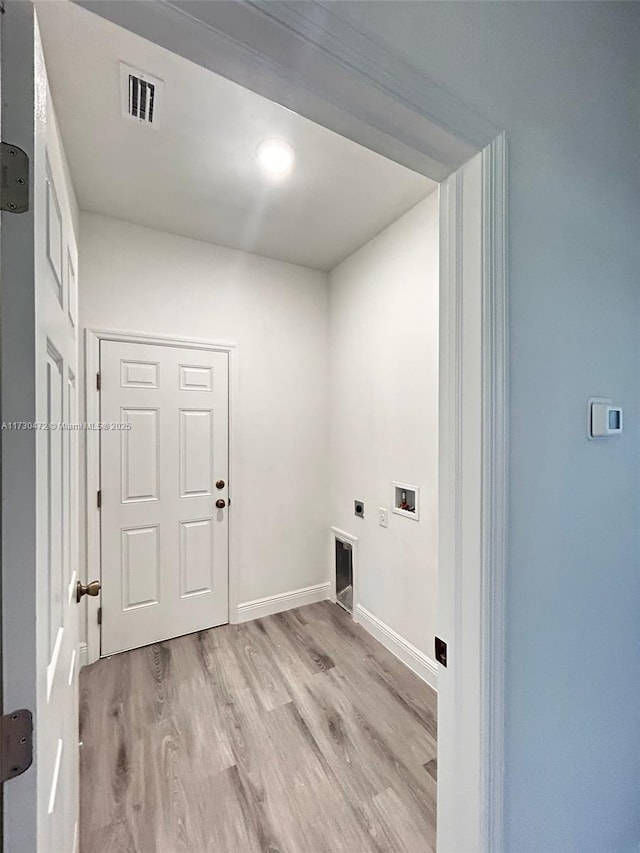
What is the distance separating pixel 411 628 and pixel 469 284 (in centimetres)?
207

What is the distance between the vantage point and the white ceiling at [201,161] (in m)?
1.28

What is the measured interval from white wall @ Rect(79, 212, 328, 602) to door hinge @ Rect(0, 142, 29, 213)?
6.54 ft

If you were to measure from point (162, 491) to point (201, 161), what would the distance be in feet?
6.14

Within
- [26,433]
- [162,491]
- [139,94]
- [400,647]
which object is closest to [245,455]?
[162,491]

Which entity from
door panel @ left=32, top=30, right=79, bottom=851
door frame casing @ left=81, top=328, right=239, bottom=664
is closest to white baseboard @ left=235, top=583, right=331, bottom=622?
→ door frame casing @ left=81, top=328, right=239, bottom=664

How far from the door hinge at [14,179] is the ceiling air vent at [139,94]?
123cm

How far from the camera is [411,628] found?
7.25 ft

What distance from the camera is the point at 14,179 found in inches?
19.2

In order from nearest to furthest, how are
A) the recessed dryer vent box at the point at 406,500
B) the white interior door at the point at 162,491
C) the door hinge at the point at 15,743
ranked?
1. the door hinge at the point at 15,743
2. the recessed dryer vent box at the point at 406,500
3. the white interior door at the point at 162,491

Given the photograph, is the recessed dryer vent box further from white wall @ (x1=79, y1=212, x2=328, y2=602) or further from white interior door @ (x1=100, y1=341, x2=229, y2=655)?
white interior door @ (x1=100, y1=341, x2=229, y2=655)

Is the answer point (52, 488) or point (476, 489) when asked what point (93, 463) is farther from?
point (476, 489)

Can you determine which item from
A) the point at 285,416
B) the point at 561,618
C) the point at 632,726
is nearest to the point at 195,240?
the point at 285,416

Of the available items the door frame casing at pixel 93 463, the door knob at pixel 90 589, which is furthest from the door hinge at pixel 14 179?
the door frame casing at pixel 93 463

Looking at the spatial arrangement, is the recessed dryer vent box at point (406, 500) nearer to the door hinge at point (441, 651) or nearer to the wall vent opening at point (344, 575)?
the wall vent opening at point (344, 575)
